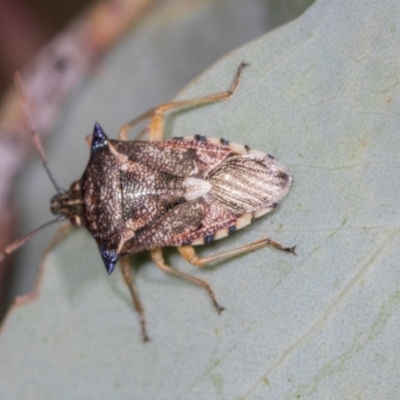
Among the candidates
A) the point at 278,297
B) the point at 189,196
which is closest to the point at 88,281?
the point at 189,196

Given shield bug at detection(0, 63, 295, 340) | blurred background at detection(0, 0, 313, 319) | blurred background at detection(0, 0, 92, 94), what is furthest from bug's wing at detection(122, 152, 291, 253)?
blurred background at detection(0, 0, 92, 94)

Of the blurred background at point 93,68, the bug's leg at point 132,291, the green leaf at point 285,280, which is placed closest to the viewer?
the green leaf at point 285,280

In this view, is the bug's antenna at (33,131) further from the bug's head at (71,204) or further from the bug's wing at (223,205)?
the bug's wing at (223,205)

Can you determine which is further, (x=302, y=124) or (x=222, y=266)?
(x=222, y=266)

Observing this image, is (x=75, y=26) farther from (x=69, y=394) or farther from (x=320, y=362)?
(x=320, y=362)

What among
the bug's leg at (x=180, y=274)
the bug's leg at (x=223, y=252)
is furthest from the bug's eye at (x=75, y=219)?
the bug's leg at (x=223, y=252)

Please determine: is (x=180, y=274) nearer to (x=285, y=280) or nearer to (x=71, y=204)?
(x=285, y=280)

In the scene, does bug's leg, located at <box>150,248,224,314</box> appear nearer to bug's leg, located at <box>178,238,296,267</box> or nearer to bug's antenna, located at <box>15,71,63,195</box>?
bug's leg, located at <box>178,238,296,267</box>
